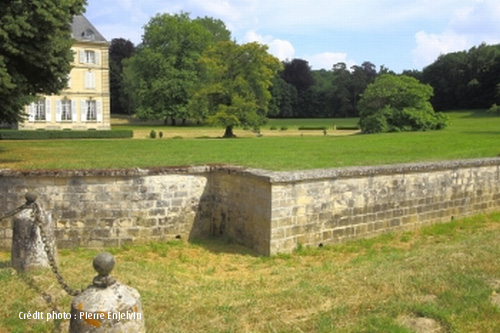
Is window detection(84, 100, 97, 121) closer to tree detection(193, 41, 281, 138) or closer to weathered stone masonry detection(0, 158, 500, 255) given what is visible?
tree detection(193, 41, 281, 138)

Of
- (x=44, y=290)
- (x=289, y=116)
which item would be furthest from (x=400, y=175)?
(x=289, y=116)

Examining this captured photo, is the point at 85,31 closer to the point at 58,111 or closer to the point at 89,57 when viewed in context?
the point at 89,57

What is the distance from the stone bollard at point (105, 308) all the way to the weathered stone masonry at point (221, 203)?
5843mm

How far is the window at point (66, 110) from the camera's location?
48.9m

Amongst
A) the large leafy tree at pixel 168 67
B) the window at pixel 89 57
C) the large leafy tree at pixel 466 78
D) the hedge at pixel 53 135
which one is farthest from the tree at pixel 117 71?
the large leafy tree at pixel 466 78

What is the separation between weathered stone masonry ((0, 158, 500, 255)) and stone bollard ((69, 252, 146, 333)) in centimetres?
584

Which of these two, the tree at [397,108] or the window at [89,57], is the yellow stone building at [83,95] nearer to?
the window at [89,57]

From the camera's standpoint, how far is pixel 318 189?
10.2m

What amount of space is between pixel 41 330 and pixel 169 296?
1594mm

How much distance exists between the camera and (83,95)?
1965 inches

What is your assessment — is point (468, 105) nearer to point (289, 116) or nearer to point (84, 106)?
point (289, 116)

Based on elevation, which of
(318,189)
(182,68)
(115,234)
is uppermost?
(182,68)

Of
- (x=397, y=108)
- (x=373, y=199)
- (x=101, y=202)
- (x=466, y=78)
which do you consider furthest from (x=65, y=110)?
(x=466, y=78)

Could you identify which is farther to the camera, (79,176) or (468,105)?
(468,105)
